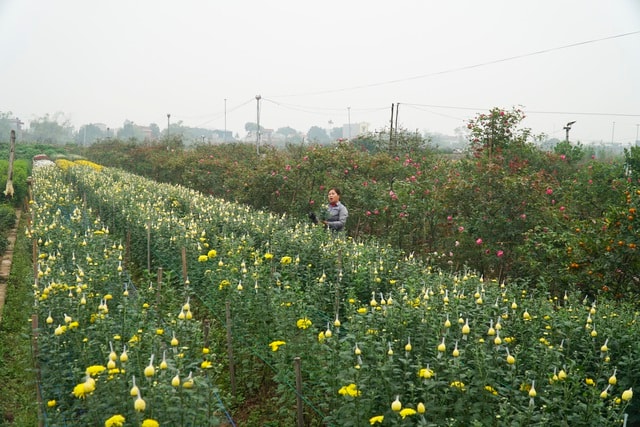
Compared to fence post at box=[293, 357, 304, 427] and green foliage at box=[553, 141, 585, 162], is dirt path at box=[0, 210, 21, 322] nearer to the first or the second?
fence post at box=[293, 357, 304, 427]

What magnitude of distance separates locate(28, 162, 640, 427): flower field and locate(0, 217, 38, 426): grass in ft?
1.92

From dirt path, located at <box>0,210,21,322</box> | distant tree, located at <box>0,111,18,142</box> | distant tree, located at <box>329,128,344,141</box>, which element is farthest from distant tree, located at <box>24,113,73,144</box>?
dirt path, located at <box>0,210,21,322</box>

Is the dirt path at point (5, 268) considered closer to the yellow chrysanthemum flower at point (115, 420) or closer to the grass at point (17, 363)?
the grass at point (17, 363)

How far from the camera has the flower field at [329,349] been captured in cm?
315

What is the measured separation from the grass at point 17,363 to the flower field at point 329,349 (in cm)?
59

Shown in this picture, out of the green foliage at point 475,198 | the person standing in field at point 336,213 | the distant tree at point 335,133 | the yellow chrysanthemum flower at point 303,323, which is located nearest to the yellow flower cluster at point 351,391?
the yellow chrysanthemum flower at point 303,323

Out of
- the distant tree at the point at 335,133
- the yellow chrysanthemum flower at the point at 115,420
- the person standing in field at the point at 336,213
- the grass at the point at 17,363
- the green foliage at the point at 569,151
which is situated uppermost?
the distant tree at the point at 335,133

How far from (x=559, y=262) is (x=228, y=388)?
408 cm

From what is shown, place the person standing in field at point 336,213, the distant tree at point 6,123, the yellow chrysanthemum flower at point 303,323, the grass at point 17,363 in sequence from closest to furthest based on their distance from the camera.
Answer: the yellow chrysanthemum flower at point 303,323 → the grass at point 17,363 → the person standing in field at point 336,213 → the distant tree at point 6,123

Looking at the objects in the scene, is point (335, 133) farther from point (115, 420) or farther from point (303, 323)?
point (115, 420)

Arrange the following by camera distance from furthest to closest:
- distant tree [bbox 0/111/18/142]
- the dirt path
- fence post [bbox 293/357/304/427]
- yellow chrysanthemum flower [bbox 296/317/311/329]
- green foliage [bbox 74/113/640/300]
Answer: distant tree [bbox 0/111/18/142], the dirt path, green foliage [bbox 74/113/640/300], yellow chrysanthemum flower [bbox 296/317/311/329], fence post [bbox 293/357/304/427]

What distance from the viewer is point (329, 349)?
391cm

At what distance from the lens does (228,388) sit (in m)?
5.52

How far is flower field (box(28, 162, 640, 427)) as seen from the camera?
3146mm
